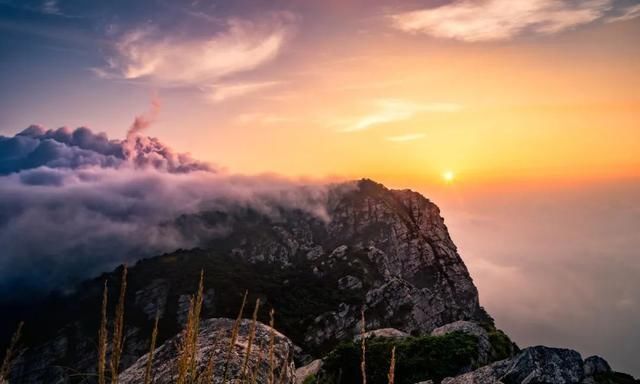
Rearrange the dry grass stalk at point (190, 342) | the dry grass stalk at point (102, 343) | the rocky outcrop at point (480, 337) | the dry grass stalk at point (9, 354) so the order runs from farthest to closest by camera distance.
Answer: the rocky outcrop at point (480, 337) < the dry grass stalk at point (9, 354) < the dry grass stalk at point (190, 342) < the dry grass stalk at point (102, 343)

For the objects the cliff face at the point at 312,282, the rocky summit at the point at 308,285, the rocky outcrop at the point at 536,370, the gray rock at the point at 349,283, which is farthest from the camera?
the gray rock at the point at 349,283

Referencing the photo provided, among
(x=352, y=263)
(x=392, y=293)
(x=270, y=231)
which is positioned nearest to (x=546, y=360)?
(x=392, y=293)

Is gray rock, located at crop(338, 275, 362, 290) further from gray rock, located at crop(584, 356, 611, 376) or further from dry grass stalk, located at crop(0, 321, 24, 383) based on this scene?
dry grass stalk, located at crop(0, 321, 24, 383)

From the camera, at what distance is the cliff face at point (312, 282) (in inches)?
4513

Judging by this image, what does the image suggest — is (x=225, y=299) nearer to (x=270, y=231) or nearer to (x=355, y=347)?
(x=270, y=231)

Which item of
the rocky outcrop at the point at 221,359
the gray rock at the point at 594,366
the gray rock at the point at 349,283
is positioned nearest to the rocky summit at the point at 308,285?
the gray rock at the point at 349,283

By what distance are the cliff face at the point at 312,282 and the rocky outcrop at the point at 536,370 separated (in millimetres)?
83757

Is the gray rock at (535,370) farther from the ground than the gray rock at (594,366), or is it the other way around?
the gray rock at (535,370)

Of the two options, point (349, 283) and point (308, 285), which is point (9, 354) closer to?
point (349, 283)

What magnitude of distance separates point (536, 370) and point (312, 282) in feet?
421

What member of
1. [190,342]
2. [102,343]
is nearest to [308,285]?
[190,342]

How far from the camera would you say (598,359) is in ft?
53.9

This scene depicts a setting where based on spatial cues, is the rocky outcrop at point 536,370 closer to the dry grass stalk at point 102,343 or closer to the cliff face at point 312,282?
the dry grass stalk at point 102,343

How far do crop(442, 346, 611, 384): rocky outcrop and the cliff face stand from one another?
83757 mm
